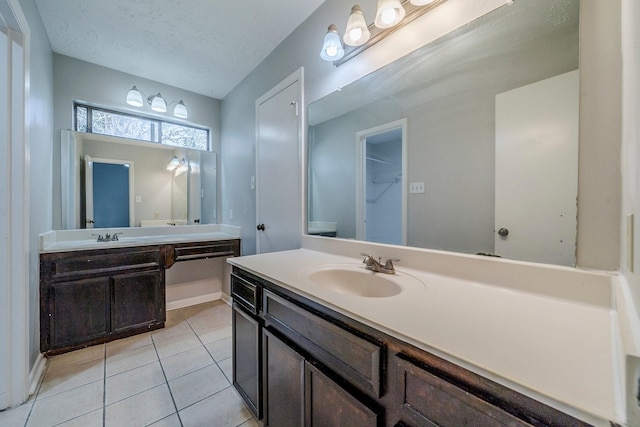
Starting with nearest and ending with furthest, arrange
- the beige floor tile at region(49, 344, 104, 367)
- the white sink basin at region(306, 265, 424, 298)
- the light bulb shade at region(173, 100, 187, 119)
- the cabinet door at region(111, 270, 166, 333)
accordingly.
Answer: the white sink basin at region(306, 265, 424, 298), the beige floor tile at region(49, 344, 104, 367), the cabinet door at region(111, 270, 166, 333), the light bulb shade at region(173, 100, 187, 119)

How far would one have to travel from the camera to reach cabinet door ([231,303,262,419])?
46.9 inches

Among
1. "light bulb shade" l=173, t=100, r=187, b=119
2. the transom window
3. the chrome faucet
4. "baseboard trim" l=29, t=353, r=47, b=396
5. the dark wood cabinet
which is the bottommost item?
"baseboard trim" l=29, t=353, r=47, b=396

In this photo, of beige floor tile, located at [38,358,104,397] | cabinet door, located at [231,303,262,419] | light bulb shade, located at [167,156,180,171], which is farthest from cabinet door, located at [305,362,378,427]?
light bulb shade, located at [167,156,180,171]

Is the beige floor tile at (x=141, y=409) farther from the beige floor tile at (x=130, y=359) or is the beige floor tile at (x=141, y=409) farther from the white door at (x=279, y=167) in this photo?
the white door at (x=279, y=167)

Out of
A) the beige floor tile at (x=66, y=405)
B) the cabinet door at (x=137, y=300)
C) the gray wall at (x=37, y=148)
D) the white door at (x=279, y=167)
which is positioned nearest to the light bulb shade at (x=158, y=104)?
the gray wall at (x=37, y=148)

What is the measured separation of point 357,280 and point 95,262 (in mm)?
2160

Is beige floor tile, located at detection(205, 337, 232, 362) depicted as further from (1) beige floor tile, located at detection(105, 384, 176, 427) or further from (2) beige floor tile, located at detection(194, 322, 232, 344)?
(1) beige floor tile, located at detection(105, 384, 176, 427)

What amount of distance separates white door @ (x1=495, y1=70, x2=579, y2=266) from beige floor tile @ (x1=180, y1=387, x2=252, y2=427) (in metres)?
1.55

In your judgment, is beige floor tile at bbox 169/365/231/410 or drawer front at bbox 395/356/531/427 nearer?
drawer front at bbox 395/356/531/427

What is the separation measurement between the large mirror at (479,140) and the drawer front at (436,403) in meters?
0.62

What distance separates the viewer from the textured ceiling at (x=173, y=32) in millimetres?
1684

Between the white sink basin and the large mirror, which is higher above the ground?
the large mirror

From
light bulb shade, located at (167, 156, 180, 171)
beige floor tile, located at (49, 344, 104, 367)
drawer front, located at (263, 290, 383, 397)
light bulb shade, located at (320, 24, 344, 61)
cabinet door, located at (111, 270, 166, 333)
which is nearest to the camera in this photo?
drawer front, located at (263, 290, 383, 397)

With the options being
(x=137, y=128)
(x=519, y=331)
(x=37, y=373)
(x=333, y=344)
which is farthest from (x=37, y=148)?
(x=519, y=331)
